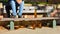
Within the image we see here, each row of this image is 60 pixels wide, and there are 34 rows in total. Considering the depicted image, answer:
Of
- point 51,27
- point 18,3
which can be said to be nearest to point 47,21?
point 51,27

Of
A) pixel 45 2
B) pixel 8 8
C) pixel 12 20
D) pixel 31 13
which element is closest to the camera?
pixel 12 20

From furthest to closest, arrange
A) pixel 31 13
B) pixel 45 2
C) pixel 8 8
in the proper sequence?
pixel 45 2 < pixel 31 13 < pixel 8 8

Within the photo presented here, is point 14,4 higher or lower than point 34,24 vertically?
higher

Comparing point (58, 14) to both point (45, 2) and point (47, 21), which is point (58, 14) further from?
point (45, 2)

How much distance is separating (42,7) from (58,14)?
0.83m

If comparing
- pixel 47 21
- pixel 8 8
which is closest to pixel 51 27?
pixel 47 21

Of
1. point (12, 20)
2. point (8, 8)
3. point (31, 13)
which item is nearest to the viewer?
point (12, 20)

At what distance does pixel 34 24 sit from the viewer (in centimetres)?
849

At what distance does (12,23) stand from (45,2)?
9.04 ft

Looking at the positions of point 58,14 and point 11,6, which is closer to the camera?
point 11,6

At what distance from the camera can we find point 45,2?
10.4 m

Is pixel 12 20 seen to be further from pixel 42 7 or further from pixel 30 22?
pixel 42 7

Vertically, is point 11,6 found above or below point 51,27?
above

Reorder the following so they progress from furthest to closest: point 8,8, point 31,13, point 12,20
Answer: point 31,13
point 8,8
point 12,20
